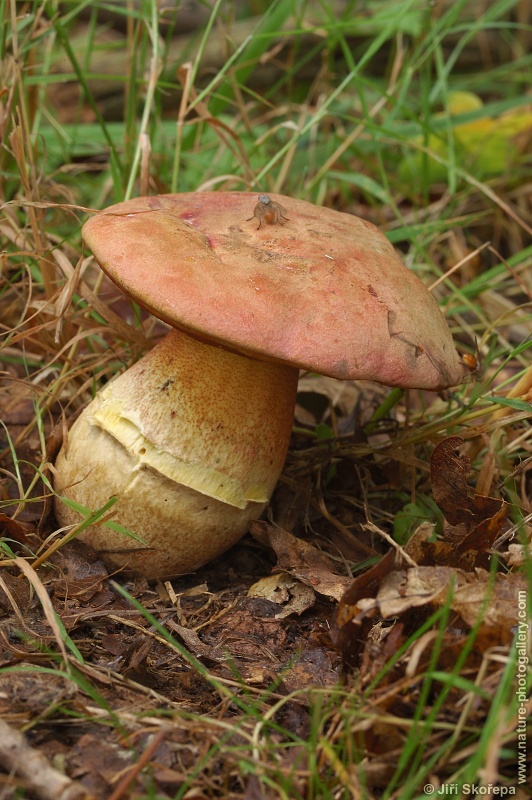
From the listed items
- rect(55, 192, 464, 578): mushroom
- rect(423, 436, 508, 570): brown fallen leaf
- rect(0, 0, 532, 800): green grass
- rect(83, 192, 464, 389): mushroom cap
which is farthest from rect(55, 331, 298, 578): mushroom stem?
rect(423, 436, 508, 570): brown fallen leaf

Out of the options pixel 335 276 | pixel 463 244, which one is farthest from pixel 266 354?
pixel 463 244

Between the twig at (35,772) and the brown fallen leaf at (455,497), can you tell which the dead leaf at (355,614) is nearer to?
the brown fallen leaf at (455,497)

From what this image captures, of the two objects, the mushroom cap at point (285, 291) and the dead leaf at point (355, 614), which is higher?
the mushroom cap at point (285, 291)

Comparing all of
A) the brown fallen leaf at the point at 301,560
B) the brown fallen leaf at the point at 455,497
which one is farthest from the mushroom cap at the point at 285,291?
the brown fallen leaf at the point at 301,560

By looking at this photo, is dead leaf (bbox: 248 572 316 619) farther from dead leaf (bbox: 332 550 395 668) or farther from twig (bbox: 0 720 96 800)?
twig (bbox: 0 720 96 800)

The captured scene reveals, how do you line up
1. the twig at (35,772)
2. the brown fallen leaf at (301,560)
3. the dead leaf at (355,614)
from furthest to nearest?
the brown fallen leaf at (301,560), the dead leaf at (355,614), the twig at (35,772)

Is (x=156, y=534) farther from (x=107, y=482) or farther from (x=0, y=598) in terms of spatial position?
(x=0, y=598)

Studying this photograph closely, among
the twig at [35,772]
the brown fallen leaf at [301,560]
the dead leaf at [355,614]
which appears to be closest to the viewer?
the twig at [35,772]
